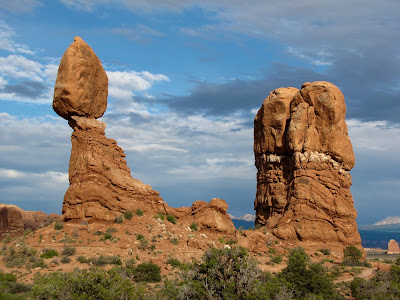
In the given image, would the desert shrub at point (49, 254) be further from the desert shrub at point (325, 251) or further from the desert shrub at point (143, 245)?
the desert shrub at point (325, 251)

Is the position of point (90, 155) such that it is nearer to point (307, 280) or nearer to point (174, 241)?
point (174, 241)

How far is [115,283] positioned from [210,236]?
61.8ft

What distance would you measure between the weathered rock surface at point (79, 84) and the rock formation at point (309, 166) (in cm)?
1689

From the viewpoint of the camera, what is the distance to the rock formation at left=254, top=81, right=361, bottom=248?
4278 centimetres

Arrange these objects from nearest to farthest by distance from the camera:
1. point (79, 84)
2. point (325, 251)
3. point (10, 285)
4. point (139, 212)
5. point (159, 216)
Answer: point (10, 285)
point (79, 84)
point (139, 212)
point (159, 216)
point (325, 251)

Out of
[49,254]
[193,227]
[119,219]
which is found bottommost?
[49,254]

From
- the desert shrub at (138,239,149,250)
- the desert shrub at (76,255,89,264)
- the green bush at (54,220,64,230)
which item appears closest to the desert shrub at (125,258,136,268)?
the desert shrub at (138,239,149,250)

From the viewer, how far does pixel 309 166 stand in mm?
44219

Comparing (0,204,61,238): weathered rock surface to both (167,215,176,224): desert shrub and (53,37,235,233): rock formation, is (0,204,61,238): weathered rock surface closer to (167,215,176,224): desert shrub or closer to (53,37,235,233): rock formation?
(53,37,235,233): rock formation

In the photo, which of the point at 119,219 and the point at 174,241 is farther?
the point at 174,241

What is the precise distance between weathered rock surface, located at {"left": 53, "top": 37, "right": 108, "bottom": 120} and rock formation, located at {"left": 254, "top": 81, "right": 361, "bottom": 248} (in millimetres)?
16893

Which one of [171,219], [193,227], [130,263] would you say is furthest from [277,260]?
[130,263]

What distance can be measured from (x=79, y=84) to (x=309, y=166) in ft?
70.1

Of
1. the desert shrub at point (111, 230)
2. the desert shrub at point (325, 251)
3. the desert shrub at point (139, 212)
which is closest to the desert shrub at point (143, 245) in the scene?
the desert shrub at point (111, 230)
